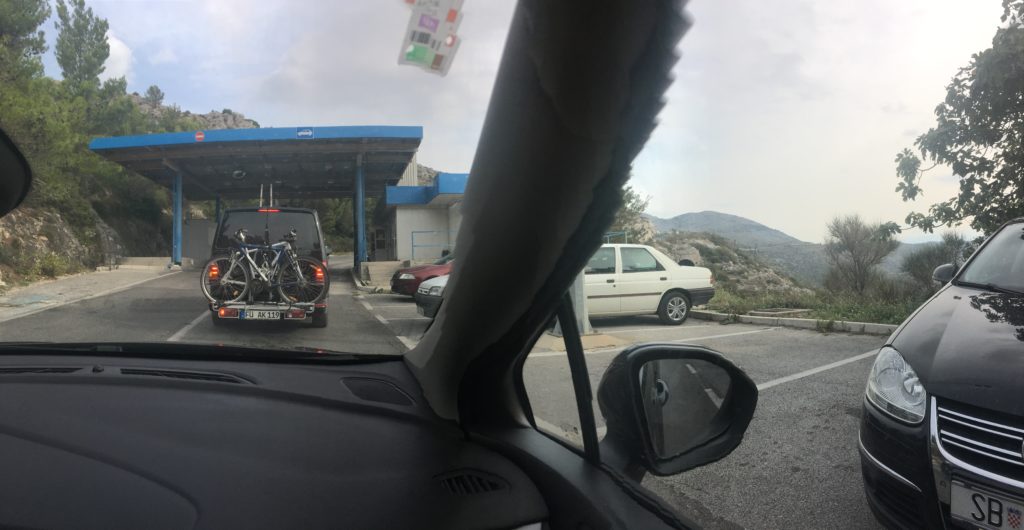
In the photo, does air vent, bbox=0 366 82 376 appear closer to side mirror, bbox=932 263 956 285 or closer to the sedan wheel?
the sedan wheel

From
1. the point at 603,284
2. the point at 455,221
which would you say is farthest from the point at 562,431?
the point at 455,221

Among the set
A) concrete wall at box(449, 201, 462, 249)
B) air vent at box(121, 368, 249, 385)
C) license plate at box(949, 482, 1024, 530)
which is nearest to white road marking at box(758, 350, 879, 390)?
license plate at box(949, 482, 1024, 530)

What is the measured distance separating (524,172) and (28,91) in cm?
251

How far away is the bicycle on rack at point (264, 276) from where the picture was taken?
4246mm

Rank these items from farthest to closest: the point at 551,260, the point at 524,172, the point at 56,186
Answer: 1. the point at 56,186
2. the point at 551,260
3. the point at 524,172

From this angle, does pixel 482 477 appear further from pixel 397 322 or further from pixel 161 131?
pixel 161 131

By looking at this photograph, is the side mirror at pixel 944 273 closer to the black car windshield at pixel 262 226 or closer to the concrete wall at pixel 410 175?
the concrete wall at pixel 410 175

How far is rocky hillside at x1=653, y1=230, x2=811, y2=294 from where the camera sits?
7.40 ft

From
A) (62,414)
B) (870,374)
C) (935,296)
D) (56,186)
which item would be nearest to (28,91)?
(56,186)

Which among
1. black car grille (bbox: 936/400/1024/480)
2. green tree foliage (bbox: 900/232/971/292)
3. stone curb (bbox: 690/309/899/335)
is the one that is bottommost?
black car grille (bbox: 936/400/1024/480)

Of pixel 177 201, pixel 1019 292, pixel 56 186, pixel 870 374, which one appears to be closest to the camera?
pixel 1019 292

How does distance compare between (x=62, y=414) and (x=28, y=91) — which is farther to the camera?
(x=28, y=91)

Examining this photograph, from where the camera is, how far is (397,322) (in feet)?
8.96

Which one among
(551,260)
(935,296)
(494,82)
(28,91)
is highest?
(28,91)
